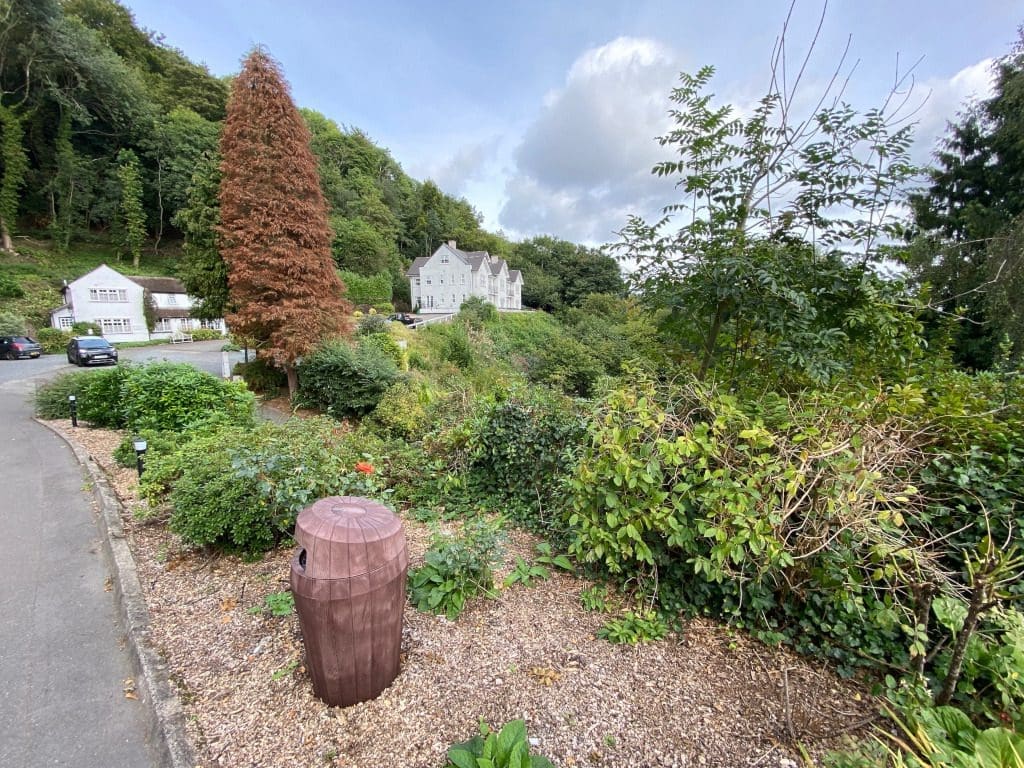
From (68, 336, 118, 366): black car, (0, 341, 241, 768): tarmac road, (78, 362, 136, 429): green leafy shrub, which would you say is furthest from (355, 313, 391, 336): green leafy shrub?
(0, 341, 241, 768): tarmac road

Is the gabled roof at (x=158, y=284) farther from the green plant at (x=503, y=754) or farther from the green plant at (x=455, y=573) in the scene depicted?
the green plant at (x=503, y=754)

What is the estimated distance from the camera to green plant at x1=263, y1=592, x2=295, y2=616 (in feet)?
9.14

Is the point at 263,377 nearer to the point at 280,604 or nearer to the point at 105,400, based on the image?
the point at 105,400

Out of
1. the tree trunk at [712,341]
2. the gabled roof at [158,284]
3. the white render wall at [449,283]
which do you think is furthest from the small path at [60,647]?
the white render wall at [449,283]

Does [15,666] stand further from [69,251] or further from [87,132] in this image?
[87,132]

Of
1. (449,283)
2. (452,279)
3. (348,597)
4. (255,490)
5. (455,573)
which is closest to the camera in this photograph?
(348,597)

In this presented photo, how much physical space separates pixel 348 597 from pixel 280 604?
51.1 inches

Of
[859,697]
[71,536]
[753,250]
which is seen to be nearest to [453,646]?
[859,697]

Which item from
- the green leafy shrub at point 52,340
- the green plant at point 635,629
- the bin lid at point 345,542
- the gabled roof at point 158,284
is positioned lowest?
the green plant at point 635,629

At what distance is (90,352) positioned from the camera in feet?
51.9

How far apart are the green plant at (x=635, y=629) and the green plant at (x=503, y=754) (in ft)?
3.52

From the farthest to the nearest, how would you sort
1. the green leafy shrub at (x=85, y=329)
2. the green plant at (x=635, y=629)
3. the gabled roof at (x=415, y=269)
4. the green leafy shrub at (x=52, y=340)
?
the gabled roof at (x=415, y=269), the green leafy shrub at (x=85, y=329), the green leafy shrub at (x=52, y=340), the green plant at (x=635, y=629)

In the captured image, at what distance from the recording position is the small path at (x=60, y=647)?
212 centimetres

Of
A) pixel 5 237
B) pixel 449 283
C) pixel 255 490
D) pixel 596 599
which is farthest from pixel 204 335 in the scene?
pixel 596 599
